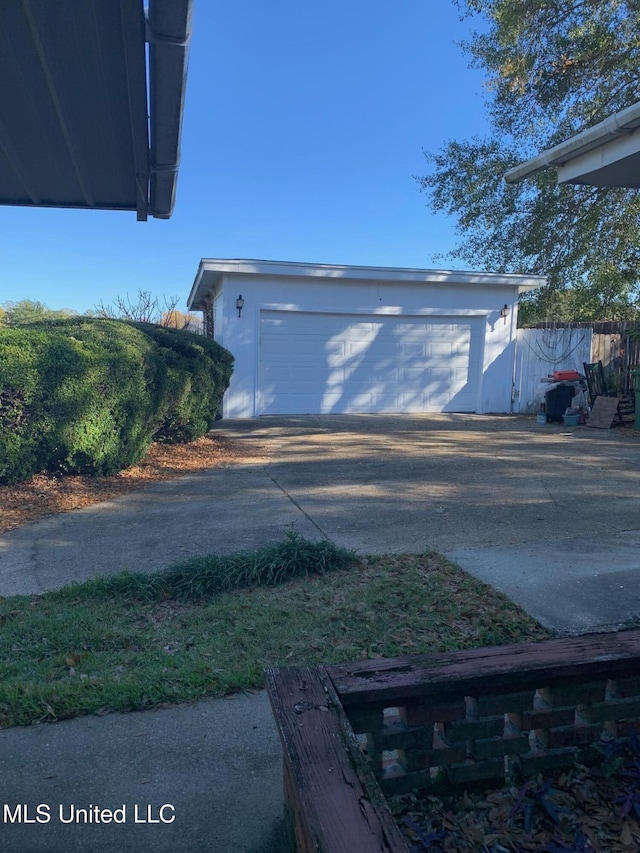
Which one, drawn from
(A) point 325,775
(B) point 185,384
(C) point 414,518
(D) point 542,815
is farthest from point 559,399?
(A) point 325,775

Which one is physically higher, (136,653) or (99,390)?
(99,390)

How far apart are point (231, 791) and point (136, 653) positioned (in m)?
1.32

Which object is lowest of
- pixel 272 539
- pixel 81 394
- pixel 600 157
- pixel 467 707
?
pixel 272 539

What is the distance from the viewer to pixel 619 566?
479 cm

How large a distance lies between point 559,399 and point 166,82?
518 inches

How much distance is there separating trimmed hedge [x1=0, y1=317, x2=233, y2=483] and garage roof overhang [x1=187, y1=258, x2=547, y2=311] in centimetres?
497

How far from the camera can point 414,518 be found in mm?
6340

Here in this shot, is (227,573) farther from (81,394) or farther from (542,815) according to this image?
(81,394)

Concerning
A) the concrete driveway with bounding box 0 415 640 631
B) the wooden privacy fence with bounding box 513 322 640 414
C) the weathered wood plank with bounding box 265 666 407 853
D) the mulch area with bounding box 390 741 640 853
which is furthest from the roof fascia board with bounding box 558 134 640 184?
the wooden privacy fence with bounding box 513 322 640 414

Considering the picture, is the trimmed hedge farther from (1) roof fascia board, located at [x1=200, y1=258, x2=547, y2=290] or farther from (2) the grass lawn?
(1) roof fascia board, located at [x1=200, y1=258, x2=547, y2=290]

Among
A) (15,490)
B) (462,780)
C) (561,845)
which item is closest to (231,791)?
(462,780)

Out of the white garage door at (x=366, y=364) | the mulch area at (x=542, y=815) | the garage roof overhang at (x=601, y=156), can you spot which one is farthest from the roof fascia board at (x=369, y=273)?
the mulch area at (x=542, y=815)

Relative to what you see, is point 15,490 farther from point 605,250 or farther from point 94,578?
point 605,250

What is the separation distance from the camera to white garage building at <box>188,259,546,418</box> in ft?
48.5
